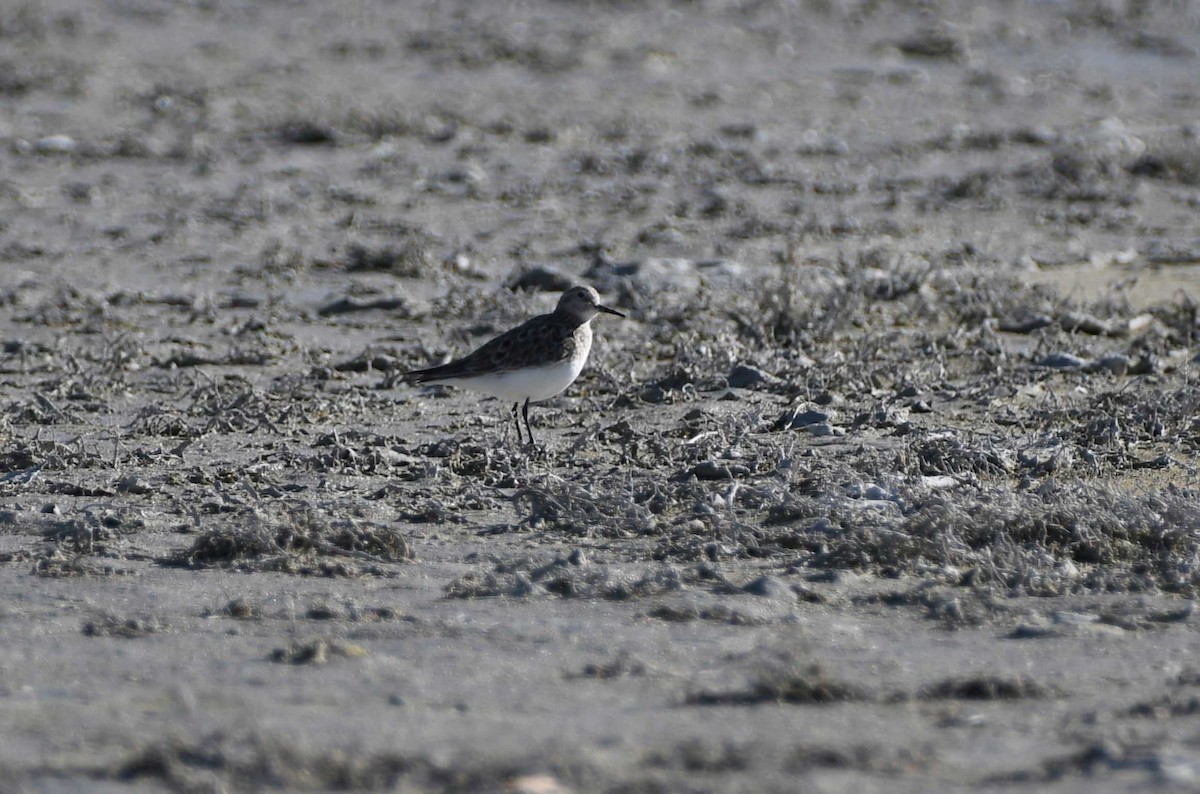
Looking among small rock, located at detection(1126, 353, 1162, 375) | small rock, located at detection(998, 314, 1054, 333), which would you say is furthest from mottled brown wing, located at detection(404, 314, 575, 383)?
small rock, located at detection(998, 314, 1054, 333)

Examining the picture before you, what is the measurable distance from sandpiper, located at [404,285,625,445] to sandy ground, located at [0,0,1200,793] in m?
0.29

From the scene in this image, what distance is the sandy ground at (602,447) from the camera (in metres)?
4.59

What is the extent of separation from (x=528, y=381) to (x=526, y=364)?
0.25ft

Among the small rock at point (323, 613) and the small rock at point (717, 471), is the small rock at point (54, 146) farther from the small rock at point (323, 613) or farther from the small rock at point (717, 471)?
the small rock at point (323, 613)

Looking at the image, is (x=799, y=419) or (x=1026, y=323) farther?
(x=1026, y=323)

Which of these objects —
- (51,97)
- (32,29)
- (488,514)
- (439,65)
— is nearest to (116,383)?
(488,514)

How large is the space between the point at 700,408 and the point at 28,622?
397 cm

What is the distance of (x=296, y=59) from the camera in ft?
69.7

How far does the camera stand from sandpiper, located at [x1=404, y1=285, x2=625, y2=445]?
7781mm

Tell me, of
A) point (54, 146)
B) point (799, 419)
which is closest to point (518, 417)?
point (799, 419)

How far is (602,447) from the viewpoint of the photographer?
7.93 m

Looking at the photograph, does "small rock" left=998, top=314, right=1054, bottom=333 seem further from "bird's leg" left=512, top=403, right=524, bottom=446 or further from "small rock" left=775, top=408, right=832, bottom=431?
"bird's leg" left=512, top=403, right=524, bottom=446

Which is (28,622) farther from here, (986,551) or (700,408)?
(700,408)

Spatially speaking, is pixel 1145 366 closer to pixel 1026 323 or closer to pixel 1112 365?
pixel 1112 365
